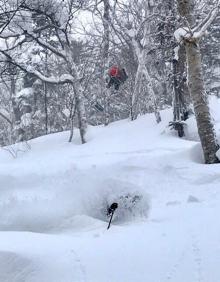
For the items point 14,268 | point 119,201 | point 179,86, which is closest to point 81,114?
point 179,86

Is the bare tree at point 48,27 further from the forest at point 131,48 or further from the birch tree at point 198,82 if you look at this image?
the birch tree at point 198,82

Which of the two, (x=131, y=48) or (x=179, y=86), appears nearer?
(x=179, y=86)

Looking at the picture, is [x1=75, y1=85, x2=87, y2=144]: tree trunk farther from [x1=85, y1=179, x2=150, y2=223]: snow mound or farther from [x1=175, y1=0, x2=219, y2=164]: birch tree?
[x1=175, y1=0, x2=219, y2=164]: birch tree

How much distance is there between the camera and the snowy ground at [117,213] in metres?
4.91

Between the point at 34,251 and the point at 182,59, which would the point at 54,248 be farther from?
the point at 182,59

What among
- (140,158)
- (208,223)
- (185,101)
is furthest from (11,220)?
(185,101)

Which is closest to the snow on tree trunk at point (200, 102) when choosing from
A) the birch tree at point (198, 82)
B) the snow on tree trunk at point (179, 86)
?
the birch tree at point (198, 82)

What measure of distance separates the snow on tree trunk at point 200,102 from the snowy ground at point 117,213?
350 mm

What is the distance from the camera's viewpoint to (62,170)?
8867mm

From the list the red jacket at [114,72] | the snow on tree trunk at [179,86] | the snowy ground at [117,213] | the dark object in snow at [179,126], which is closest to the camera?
the snowy ground at [117,213]

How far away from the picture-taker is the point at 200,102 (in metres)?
8.14

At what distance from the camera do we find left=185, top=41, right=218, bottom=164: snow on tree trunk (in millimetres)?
8086

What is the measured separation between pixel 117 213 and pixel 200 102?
236 cm

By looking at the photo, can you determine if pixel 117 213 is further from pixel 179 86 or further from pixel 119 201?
pixel 179 86
